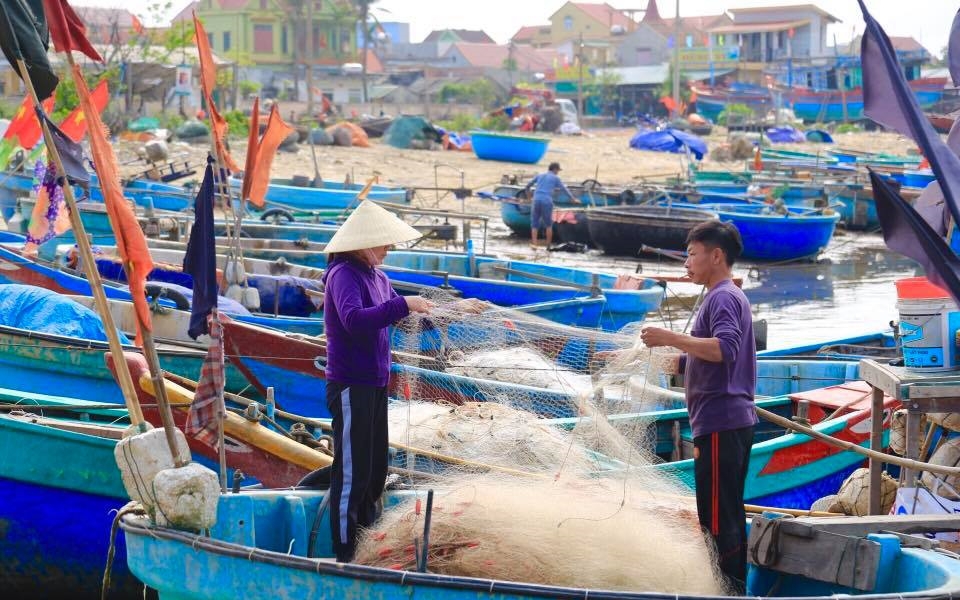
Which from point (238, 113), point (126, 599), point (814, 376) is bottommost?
point (126, 599)

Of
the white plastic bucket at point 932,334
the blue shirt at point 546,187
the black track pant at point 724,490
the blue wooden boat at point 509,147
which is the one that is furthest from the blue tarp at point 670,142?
the black track pant at point 724,490

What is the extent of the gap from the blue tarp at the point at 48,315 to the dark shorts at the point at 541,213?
13.5 meters

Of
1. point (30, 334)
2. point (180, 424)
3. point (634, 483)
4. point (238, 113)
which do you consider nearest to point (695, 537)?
point (634, 483)

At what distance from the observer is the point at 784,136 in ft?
168

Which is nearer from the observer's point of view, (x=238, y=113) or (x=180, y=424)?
(x=180, y=424)

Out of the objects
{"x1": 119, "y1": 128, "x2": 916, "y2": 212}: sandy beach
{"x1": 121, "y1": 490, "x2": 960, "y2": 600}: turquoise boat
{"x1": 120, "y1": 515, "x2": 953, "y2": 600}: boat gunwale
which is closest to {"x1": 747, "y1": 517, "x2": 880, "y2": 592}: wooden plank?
{"x1": 121, "y1": 490, "x2": 960, "y2": 600}: turquoise boat

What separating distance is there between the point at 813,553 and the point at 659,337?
1.11 meters

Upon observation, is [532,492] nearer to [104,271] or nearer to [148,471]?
[148,471]

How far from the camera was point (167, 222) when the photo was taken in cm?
1611

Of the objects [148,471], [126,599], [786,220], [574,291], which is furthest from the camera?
[786,220]

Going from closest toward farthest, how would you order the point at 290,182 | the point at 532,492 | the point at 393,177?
the point at 532,492 → the point at 290,182 → the point at 393,177

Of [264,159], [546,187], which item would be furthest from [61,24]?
[546,187]

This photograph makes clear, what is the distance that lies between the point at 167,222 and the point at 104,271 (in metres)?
3.26

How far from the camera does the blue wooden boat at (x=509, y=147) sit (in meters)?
36.5
